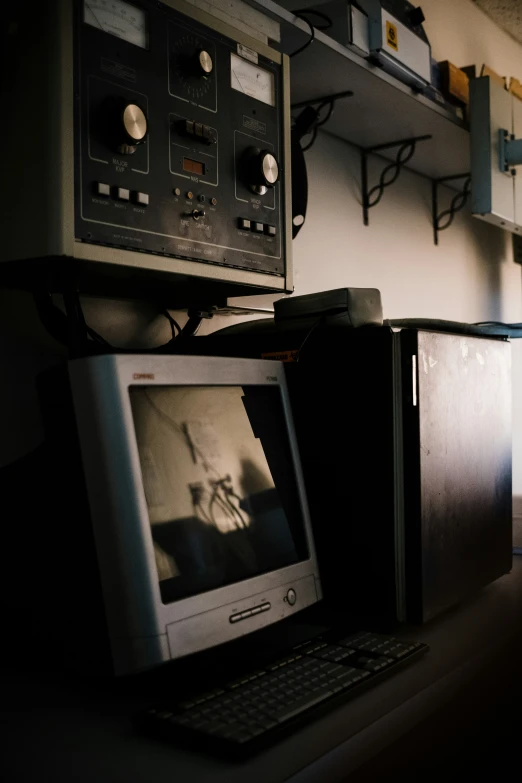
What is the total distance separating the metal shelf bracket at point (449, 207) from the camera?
2.83 meters

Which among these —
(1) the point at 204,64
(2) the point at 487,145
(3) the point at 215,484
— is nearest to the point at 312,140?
(2) the point at 487,145

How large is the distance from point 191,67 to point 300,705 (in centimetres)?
92

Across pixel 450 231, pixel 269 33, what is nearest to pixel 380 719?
pixel 269 33

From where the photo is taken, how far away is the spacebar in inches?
31.9

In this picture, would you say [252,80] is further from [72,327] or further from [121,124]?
[72,327]

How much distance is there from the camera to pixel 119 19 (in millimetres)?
1093

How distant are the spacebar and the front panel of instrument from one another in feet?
2.09

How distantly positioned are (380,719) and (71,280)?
28.9 inches

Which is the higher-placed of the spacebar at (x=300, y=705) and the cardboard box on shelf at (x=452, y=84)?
the cardboard box on shelf at (x=452, y=84)

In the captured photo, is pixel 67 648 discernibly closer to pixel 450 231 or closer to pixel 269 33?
pixel 269 33

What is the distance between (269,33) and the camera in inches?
55.7

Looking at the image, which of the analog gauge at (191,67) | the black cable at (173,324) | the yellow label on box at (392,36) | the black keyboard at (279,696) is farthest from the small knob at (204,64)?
the black keyboard at (279,696)

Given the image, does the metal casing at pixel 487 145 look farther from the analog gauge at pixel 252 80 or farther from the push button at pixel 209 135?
the push button at pixel 209 135

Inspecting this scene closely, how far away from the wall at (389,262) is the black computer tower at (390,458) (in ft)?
1.11
